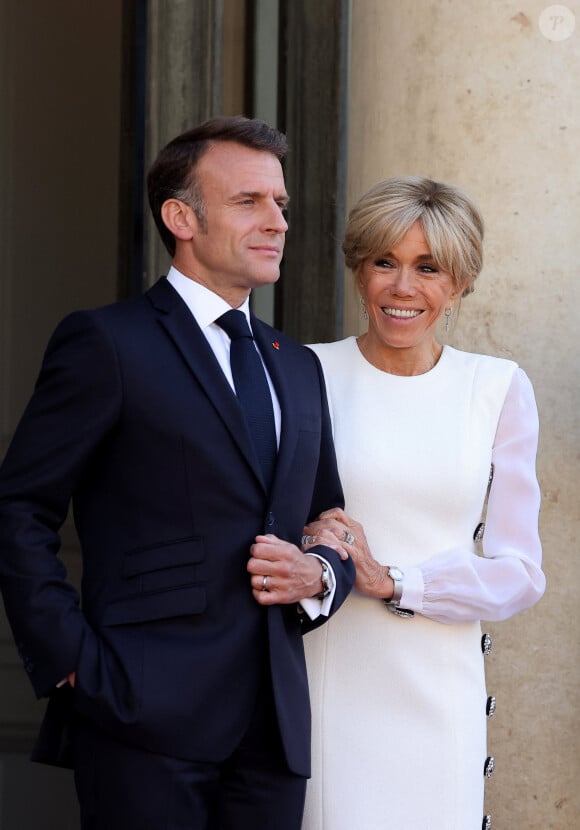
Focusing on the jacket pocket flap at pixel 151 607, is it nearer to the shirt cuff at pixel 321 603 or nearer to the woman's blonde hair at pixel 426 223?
the shirt cuff at pixel 321 603

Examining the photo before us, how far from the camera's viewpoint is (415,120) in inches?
147

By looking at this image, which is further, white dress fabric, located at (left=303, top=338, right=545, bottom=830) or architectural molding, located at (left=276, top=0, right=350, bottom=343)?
architectural molding, located at (left=276, top=0, right=350, bottom=343)

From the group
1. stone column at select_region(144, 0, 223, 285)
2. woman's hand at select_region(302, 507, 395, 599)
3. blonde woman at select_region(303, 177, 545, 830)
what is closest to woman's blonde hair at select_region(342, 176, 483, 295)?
blonde woman at select_region(303, 177, 545, 830)

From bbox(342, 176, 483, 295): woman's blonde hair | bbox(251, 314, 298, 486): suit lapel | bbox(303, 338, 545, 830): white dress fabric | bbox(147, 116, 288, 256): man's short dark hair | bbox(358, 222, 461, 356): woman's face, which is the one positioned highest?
bbox(147, 116, 288, 256): man's short dark hair

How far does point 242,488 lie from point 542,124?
1.63 m

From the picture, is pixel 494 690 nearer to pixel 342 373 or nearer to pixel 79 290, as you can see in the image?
pixel 342 373

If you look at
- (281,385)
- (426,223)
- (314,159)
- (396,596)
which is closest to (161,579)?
(281,385)

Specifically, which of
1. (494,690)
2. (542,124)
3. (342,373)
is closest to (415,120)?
(542,124)

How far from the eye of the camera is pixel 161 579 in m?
2.41

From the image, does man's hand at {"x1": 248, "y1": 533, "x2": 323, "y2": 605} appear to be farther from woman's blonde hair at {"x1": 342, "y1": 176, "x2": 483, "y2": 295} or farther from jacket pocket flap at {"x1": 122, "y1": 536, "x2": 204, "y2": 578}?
woman's blonde hair at {"x1": 342, "y1": 176, "x2": 483, "y2": 295}

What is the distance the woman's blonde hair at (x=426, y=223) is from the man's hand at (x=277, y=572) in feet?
2.53

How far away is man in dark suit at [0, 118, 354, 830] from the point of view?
237cm

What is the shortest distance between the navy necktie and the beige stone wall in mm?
1120

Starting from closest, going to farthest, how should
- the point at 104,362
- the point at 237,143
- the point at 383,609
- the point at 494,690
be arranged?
the point at 104,362 < the point at 237,143 < the point at 383,609 < the point at 494,690
